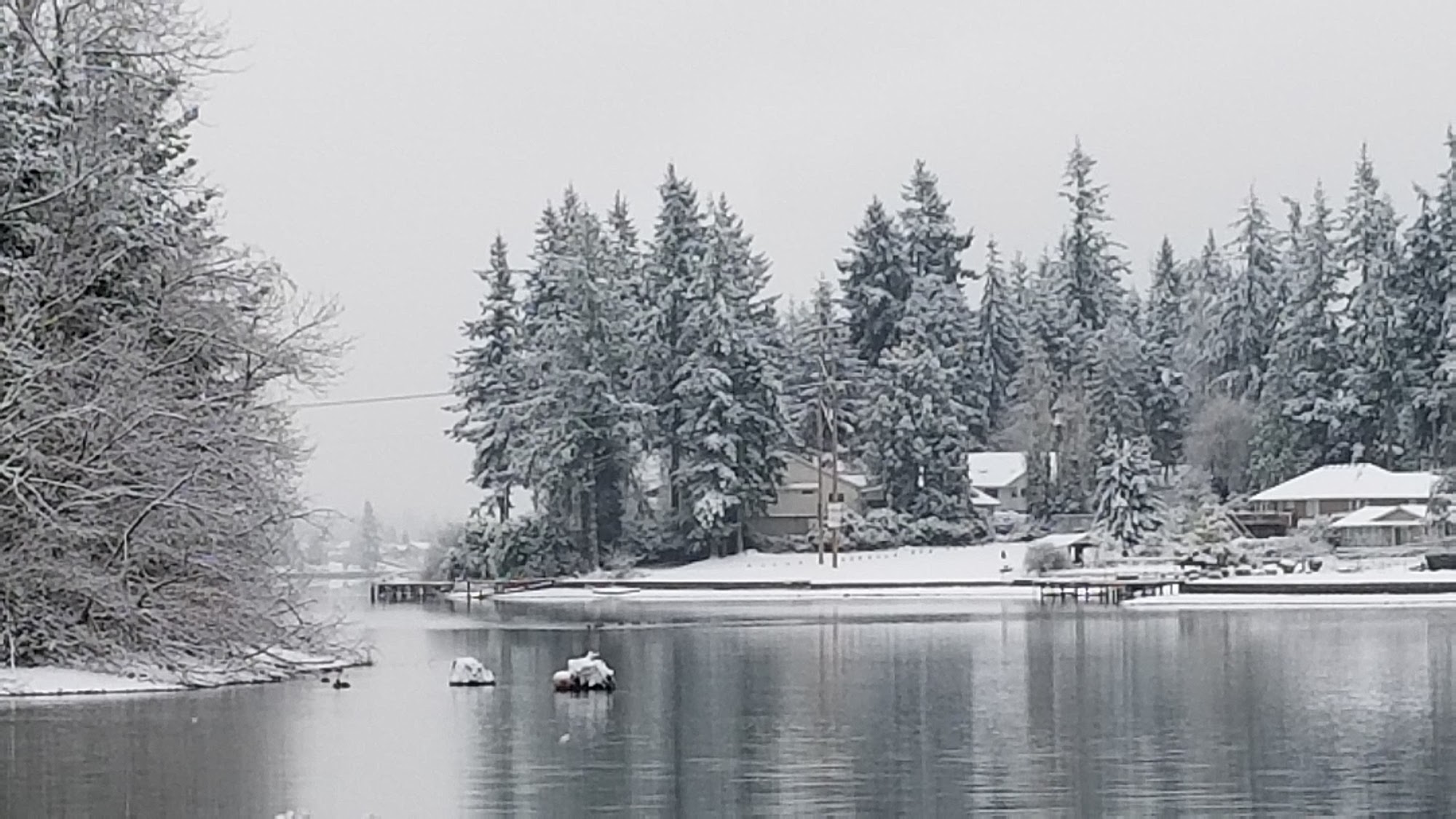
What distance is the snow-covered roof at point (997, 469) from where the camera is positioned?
10662cm

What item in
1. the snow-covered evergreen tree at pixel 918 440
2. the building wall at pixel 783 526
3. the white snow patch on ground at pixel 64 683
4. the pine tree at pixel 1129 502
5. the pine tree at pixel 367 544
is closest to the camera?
the white snow patch on ground at pixel 64 683

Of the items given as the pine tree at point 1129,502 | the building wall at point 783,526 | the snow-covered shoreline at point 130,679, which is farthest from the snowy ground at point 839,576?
the snow-covered shoreline at point 130,679

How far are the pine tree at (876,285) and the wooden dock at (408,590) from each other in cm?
2428

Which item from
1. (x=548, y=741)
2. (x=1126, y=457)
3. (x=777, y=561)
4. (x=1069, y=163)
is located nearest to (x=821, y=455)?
(x=777, y=561)

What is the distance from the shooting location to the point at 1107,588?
69.6 meters

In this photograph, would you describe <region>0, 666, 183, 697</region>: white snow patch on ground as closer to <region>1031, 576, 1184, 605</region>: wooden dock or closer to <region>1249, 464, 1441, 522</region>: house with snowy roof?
<region>1031, 576, 1184, 605</region>: wooden dock

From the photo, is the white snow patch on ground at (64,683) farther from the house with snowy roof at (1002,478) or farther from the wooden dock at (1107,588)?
the house with snowy roof at (1002,478)

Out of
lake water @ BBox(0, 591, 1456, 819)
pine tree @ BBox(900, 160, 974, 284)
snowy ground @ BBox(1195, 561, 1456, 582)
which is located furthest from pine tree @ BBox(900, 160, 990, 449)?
lake water @ BBox(0, 591, 1456, 819)

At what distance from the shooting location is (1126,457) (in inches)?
3295

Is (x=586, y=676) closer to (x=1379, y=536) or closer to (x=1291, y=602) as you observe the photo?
(x=1291, y=602)

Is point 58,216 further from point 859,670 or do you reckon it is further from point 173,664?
point 859,670

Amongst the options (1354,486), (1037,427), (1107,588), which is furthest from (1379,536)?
(1037,427)

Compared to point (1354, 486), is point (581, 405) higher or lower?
higher

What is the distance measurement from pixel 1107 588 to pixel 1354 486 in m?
22.3
